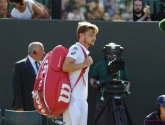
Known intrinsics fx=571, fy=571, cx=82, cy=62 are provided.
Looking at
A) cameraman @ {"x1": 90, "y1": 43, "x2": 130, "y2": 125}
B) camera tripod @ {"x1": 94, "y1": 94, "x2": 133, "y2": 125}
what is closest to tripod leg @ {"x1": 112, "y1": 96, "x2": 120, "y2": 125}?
camera tripod @ {"x1": 94, "y1": 94, "x2": 133, "y2": 125}

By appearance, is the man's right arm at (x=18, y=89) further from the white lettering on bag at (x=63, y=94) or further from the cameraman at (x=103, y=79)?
the white lettering on bag at (x=63, y=94)

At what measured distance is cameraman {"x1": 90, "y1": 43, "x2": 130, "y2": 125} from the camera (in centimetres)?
908

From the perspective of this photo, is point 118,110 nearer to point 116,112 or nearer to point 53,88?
point 116,112

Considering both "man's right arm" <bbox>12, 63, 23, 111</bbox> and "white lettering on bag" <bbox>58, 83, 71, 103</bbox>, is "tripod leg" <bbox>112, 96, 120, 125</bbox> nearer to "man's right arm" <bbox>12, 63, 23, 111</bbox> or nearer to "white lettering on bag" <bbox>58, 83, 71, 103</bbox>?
"man's right arm" <bbox>12, 63, 23, 111</bbox>

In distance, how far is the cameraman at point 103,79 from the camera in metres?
9.08

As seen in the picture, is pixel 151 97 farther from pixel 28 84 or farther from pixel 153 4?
pixel 28 84

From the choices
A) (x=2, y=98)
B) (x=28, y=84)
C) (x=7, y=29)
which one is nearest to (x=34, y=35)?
(x=7, y=29)

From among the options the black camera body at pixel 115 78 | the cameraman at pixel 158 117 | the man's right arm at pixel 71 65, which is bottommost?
the cameraman at pixel 158 117

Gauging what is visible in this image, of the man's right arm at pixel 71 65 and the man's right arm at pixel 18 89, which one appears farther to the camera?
the man's right arm at pixel 18 89

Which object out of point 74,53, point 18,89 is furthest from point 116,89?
point 74,53

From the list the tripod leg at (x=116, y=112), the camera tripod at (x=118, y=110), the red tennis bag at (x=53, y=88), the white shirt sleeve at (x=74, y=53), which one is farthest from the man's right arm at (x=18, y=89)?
the white shirt sleeve at (x=74, y=53)

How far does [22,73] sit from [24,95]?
323 millimetres

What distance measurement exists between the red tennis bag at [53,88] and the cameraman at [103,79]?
291 centimetres

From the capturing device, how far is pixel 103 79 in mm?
9352
